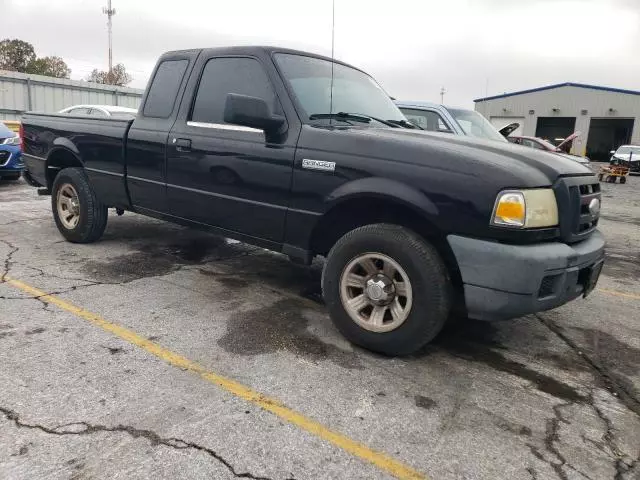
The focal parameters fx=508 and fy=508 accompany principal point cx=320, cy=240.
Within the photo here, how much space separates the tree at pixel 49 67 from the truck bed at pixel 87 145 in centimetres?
5379

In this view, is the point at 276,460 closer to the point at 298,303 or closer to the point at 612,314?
the point at 298,303

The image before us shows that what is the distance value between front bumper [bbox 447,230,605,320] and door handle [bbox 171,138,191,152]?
2.34m

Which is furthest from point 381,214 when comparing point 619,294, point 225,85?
point 619,294

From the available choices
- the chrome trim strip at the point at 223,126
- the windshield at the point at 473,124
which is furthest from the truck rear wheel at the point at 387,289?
the windshield at the point at 473,124

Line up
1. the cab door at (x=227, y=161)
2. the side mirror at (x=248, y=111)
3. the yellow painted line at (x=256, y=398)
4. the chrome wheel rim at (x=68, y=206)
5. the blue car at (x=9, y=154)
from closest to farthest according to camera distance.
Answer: the yellow painted line at (x=256, y=398), the side mirror at (x=248, y=111), the cab door at (x=227, y=161), the chrome wheel rim at (x=68, y=206), the blue car at (x=9, y=154)

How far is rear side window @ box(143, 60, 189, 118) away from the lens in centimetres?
448

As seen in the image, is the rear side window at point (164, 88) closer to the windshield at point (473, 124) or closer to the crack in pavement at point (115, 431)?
the crack in pavement at point (115, 431)

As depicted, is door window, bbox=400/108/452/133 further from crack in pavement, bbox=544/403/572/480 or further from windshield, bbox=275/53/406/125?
crack in pavement, bbox=544/403/572/480

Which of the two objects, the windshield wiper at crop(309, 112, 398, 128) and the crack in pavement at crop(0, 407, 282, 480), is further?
the windshield wiper at crop(309, 112, 398, 128)

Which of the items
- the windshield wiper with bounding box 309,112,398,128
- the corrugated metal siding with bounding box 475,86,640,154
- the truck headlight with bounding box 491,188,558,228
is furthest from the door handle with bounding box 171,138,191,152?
the corrugated metal siding with bounding box 475,86,640,154

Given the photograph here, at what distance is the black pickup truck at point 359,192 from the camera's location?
111 inches

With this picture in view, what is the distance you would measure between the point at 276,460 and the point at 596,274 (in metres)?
2.38

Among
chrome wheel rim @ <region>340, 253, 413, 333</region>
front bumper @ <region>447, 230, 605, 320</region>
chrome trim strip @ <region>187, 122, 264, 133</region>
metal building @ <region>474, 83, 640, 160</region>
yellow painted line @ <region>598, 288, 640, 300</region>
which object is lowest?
yellow painted line @ <region>598, 288, 640, 300</region>

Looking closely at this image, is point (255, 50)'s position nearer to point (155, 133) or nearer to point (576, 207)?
point (155, 133)
